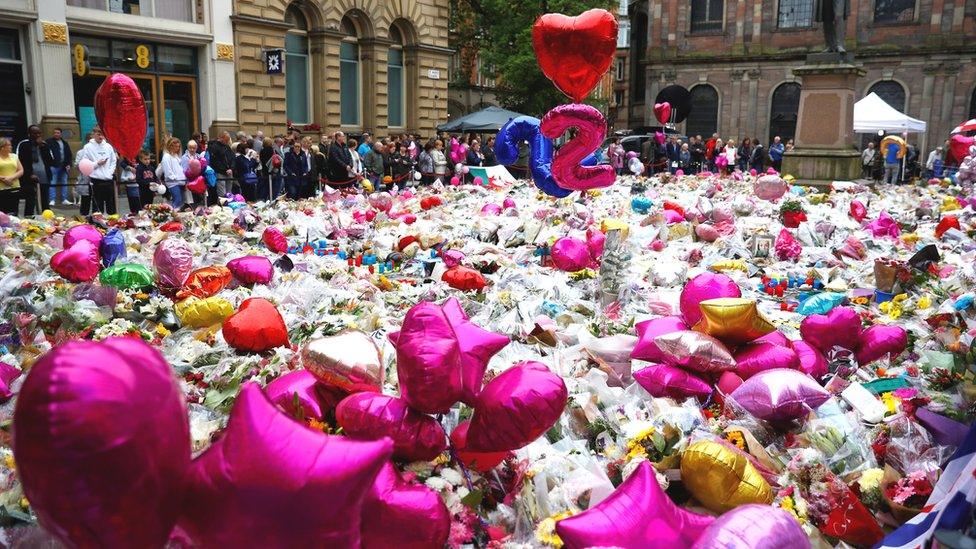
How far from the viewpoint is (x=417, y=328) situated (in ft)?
7.58

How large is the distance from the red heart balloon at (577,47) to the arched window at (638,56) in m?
41.2

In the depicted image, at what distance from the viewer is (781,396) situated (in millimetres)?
2941

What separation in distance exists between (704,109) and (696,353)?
3733 cm

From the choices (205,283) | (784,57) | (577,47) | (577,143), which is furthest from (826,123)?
(784,57)

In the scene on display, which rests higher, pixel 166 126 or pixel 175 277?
pixel 166 126

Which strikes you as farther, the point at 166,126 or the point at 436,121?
the point at 436,121

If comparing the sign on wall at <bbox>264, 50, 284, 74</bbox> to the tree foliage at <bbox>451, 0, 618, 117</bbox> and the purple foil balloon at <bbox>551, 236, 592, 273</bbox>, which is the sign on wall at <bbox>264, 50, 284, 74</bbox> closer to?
the tree foliage at <bbox>451, 0, 618, 117</bbox>

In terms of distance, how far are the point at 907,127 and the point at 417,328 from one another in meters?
22.3

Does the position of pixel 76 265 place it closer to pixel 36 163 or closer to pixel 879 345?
pixel 879 345

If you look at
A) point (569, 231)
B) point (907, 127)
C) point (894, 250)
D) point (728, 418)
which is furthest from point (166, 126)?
point (907, 127)

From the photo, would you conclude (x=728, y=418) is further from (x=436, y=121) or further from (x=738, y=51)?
(x=738, y=51)

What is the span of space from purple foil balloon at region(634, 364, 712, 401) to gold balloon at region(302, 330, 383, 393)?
124cm

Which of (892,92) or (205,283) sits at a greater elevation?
(892,92)

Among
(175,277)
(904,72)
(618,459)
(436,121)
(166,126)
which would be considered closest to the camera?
(618,459)
